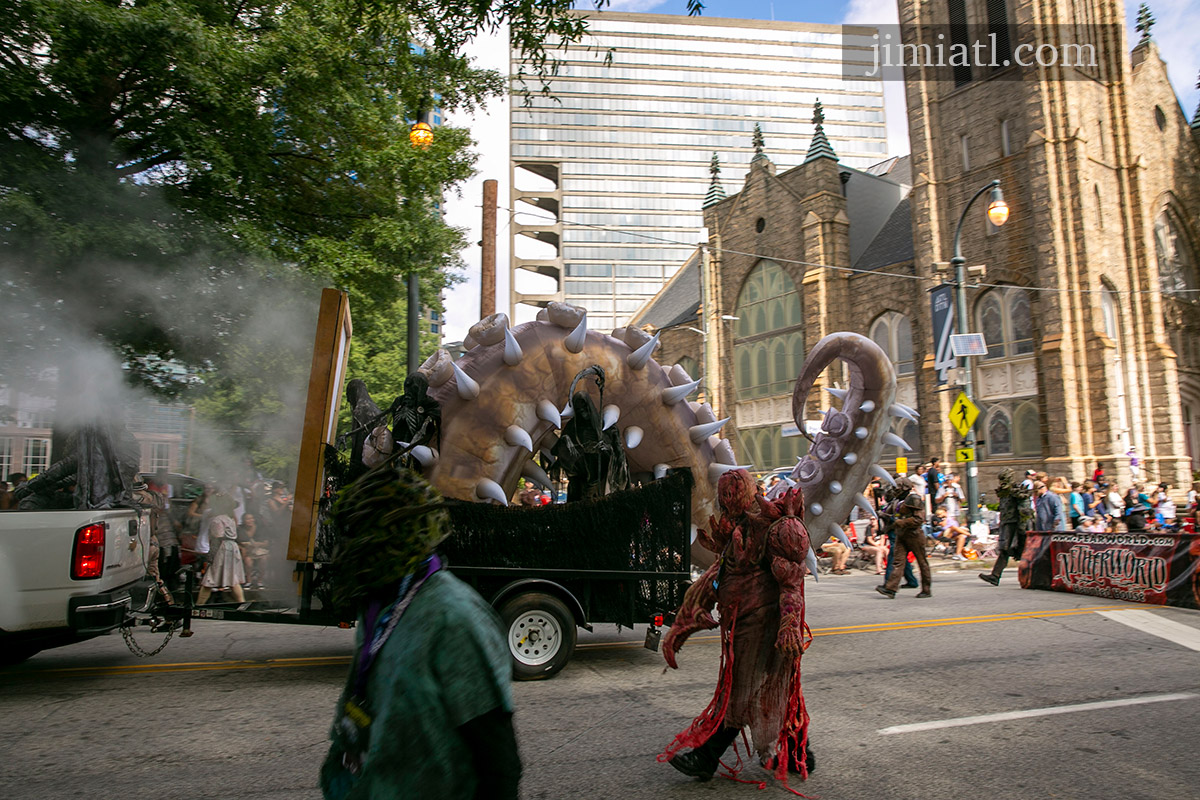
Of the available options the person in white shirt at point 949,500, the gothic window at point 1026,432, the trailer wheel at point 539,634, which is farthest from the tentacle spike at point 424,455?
the gothic window at point 1026,432

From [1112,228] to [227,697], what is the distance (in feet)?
91.1

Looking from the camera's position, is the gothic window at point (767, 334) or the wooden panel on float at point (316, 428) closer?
the wooden panel on float at point (316, 428)

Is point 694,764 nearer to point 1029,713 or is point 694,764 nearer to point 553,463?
point 1029,713

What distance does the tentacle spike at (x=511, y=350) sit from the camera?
7.38 metres

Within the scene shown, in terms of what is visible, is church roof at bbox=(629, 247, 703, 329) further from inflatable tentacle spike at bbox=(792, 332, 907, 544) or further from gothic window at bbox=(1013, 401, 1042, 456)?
inflatable tentacle spike at bbox=(792, 332, 907, 544)

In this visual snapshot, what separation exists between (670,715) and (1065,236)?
23.6 metres

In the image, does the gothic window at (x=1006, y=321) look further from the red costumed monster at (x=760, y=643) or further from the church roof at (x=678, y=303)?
the red costumed monster at (x=760, y=643)

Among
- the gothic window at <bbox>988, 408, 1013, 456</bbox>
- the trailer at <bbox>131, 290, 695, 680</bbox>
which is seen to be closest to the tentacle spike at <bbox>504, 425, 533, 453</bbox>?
the trailer at <bbox>131, 290, 695, 680</bbox>

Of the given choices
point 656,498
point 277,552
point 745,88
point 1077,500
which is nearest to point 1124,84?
point 1077,500

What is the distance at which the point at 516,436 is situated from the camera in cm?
724

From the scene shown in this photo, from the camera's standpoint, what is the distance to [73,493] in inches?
283

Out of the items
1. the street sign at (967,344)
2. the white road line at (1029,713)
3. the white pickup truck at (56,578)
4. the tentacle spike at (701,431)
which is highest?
the street sign at (967,344)

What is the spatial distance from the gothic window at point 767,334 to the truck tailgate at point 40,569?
91.3ft

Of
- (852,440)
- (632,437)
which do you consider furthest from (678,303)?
(632,437)
